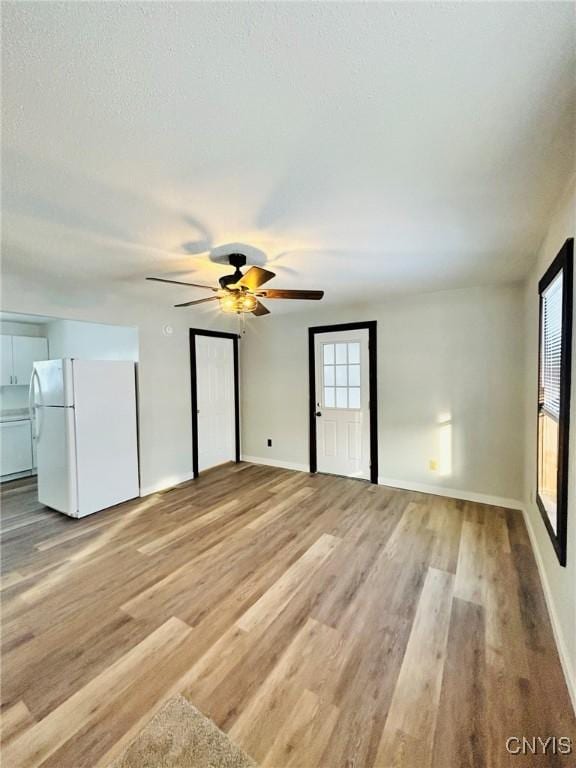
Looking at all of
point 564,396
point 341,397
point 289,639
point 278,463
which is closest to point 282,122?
point 564,396

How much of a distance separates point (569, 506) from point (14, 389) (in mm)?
6587

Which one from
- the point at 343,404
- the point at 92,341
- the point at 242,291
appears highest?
the point at 242,291

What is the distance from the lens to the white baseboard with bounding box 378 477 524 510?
3314 millimetres

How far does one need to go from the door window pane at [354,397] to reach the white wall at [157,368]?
2235mm

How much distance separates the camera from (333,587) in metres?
2.15

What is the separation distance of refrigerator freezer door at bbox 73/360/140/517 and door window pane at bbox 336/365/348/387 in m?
2.62

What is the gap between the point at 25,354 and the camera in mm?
4848

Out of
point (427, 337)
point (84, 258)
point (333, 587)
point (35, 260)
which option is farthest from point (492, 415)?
point (35, 260)

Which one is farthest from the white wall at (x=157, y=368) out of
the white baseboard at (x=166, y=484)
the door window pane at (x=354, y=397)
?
the door window pane at (x=354, y=397)

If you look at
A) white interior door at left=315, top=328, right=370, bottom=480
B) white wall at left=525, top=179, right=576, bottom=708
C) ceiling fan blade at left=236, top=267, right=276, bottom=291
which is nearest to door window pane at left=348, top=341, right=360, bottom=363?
white interior door at left=315, top=328, right=370, bottom=480

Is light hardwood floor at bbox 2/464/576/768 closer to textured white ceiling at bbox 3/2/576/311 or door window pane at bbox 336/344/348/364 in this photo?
door window pane at bbox 336/344/348/364

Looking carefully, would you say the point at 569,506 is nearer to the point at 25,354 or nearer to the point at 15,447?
the point at 15,447

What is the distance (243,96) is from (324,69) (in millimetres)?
275

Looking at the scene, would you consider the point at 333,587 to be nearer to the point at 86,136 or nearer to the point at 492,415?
the point at 492,415
